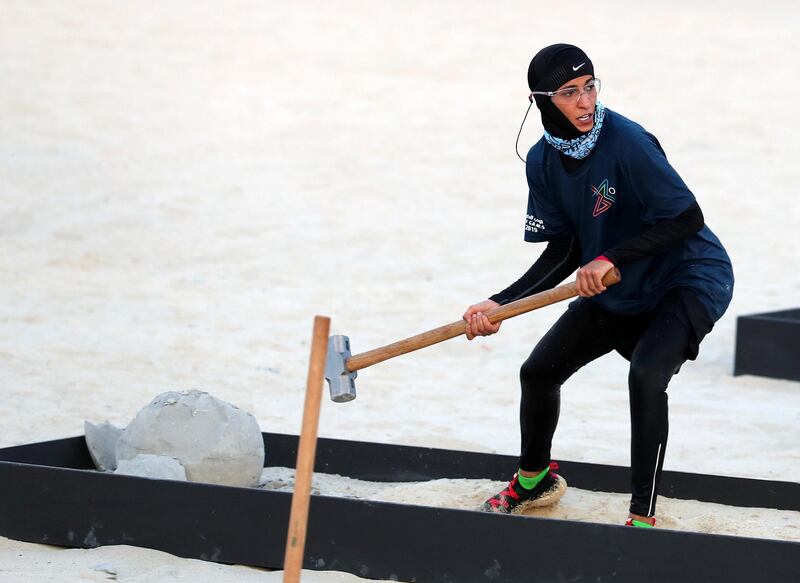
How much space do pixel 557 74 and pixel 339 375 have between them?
3.73 feet

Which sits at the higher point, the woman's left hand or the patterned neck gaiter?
the patterned neck gaiter

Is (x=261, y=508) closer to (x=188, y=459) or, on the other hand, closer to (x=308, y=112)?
(x=188, y=459)

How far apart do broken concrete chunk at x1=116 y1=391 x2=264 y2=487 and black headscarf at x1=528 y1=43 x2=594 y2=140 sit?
156cm

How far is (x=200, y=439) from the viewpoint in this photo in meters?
4.24

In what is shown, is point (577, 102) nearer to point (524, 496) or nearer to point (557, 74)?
point (557, 74)

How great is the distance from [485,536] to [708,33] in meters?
16.0

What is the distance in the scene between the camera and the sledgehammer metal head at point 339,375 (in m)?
3.67

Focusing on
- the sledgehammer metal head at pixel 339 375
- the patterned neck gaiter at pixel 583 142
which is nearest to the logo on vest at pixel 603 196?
the patterned neck gaiter at pixel 583 142

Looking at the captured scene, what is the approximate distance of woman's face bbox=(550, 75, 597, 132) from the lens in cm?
364

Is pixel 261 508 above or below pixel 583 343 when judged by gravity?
below

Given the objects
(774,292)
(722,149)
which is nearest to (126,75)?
(722,149)

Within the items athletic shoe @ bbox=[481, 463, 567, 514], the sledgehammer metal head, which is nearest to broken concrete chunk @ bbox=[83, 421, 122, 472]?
the sledgehammer metal head

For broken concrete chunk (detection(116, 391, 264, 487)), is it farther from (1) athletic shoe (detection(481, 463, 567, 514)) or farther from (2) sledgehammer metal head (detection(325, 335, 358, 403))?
(1) athletic shoe (detection(481, 463, 567, 514))

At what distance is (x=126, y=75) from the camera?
14.7 metres
